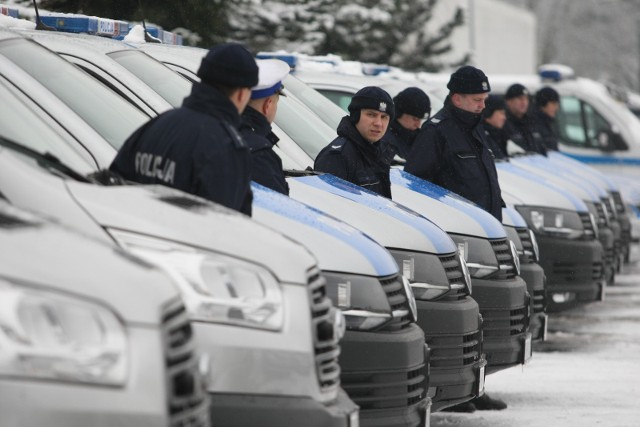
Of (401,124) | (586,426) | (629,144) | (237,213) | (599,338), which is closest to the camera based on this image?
(237,213)

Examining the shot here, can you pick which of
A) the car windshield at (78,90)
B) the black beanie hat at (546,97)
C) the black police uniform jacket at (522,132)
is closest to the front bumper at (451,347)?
the car windshield at (78,90)

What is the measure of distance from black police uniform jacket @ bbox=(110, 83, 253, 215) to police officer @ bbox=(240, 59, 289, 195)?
93 centimetres

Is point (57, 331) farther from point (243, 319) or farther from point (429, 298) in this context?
point (429, 298)

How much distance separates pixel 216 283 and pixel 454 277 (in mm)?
2779

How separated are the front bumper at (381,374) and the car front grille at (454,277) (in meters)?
1.15

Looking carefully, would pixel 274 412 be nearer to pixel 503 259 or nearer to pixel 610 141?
pixel 503 259

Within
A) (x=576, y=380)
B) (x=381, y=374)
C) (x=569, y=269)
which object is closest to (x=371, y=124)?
(x=381, y=374)

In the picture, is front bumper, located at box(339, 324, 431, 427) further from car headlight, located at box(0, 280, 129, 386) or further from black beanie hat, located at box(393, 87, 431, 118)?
black beanie hat, located at box(393, 87, 431, 118)

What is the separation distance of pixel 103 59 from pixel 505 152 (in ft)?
21.4

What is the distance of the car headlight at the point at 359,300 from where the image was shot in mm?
5918

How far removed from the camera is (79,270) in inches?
149

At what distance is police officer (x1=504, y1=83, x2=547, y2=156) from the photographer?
1501 centimetres

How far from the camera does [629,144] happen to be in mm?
19578

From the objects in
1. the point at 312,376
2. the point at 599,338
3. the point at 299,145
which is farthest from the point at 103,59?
the point at 599,338
